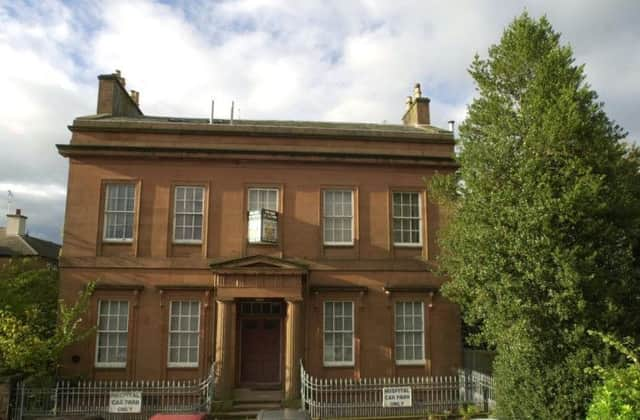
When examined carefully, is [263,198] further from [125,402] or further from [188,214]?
[125,402]

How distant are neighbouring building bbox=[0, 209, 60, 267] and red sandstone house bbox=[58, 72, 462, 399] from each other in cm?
1806

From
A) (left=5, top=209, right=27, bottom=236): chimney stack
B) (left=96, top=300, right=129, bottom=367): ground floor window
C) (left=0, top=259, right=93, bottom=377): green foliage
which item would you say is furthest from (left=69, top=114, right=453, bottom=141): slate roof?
(left=5, top=209, right=27, bottom=236): chimney stack

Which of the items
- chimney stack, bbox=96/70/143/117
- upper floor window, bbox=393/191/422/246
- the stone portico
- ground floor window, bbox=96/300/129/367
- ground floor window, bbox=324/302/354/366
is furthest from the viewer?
chimney stack, bbox=96/70/143/117

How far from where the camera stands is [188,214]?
17.0m

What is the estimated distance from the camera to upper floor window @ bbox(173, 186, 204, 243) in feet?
55.5

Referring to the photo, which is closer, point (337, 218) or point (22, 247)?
point (337, 218)

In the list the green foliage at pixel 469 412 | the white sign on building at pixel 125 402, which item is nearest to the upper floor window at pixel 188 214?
the white sign on building at pixel 125 402

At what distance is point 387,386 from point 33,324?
11439mm

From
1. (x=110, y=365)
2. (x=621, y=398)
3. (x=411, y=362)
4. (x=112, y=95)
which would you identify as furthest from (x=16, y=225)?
(x=621, y=398)

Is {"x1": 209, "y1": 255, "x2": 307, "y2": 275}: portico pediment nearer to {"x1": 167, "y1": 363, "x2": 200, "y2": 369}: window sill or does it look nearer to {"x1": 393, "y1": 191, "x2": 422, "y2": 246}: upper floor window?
{"x1": 167, "y1": 363, "x2": 200, "y2": 369}: window sill

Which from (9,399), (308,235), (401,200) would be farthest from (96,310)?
(401,200)

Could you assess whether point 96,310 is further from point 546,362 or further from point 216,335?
point 546,362

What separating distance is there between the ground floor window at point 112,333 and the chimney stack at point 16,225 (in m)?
22.5

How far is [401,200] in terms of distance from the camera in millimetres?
17844
